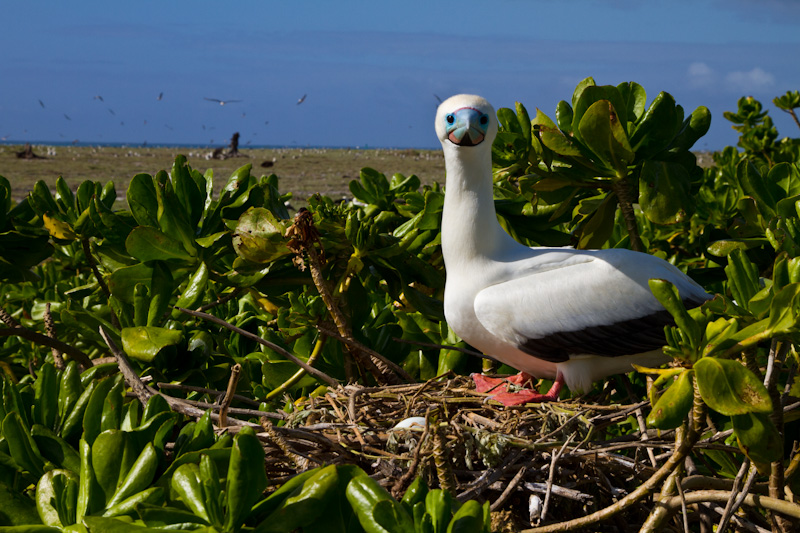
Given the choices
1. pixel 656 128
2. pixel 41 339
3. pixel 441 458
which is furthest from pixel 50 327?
pixel 656 128

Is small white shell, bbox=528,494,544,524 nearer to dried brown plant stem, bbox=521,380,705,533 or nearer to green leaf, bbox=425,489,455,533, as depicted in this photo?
dried brown plant stem, bbox=521,380,705,533

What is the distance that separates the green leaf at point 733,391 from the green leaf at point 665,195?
1388 mm

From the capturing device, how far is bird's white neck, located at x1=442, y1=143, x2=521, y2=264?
8.78ft

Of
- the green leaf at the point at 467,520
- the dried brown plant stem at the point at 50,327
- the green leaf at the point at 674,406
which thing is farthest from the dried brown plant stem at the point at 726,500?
the dried brown plant stem at the point at 50,327

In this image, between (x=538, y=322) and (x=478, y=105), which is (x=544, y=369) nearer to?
(x=538, y=322)

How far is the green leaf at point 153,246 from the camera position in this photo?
267cm

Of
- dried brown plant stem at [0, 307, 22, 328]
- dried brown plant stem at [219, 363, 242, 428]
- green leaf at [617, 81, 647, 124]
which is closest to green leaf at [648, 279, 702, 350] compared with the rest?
dried brown plant stem at [219, 363, 242, 428]

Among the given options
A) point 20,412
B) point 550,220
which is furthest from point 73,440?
point 550,220

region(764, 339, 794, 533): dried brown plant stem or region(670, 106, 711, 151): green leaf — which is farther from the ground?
region(670, 106, 711, 151): green leaf

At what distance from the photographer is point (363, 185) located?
3.81 meters

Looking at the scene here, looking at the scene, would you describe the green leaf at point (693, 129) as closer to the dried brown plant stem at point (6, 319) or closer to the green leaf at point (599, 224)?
the green leaf at point (599, 224)

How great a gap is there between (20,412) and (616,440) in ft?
5.36

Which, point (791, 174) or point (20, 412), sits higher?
point (791, 174)

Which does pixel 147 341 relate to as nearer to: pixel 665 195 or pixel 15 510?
pixel 15 510
